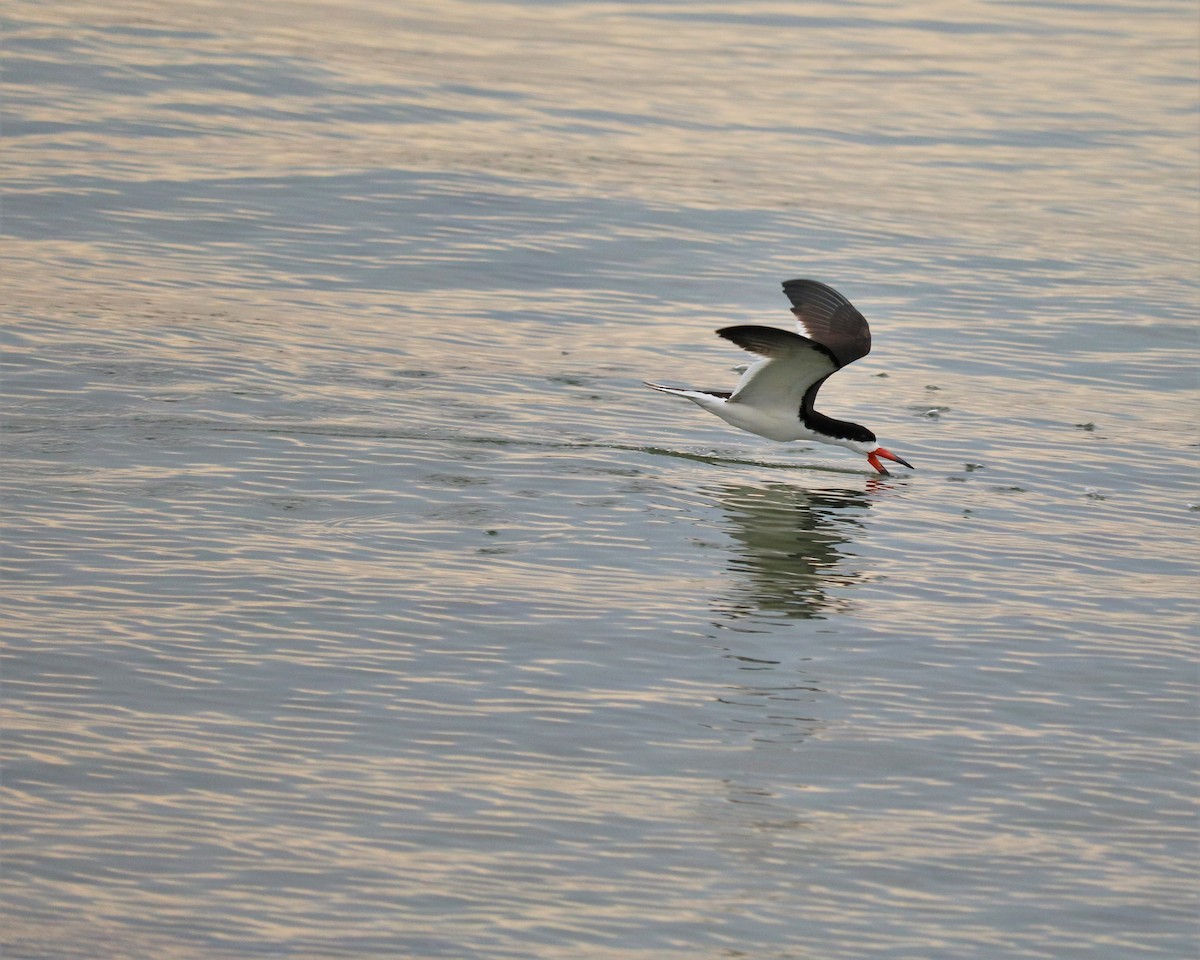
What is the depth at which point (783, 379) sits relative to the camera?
42.1ft

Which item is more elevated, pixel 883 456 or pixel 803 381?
pixel 803 381

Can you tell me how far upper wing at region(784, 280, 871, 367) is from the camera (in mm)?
12711

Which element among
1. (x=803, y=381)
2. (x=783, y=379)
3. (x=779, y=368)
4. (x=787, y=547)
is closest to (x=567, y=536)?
(x=787, y=547)

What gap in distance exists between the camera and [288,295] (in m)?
16.1

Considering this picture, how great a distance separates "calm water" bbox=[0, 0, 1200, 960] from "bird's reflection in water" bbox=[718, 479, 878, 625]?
0.04 m

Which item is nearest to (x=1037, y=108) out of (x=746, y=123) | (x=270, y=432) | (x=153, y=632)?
(x=746, y=123)

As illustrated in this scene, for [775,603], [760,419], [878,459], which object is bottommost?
[775,603]

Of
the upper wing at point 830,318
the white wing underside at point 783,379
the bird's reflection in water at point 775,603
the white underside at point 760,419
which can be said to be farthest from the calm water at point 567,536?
the upper wing at point 830,318

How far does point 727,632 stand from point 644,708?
3.95 ft

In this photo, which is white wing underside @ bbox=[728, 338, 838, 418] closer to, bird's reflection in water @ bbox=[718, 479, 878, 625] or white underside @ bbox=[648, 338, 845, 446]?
white underside @ bbox=[648, 338, 845, 446]

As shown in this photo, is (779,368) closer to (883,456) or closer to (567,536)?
(883,456)

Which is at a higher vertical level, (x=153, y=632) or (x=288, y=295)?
(x=288, y=295)

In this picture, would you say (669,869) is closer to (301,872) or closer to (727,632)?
(301,872)

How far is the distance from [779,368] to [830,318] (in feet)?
1.99
